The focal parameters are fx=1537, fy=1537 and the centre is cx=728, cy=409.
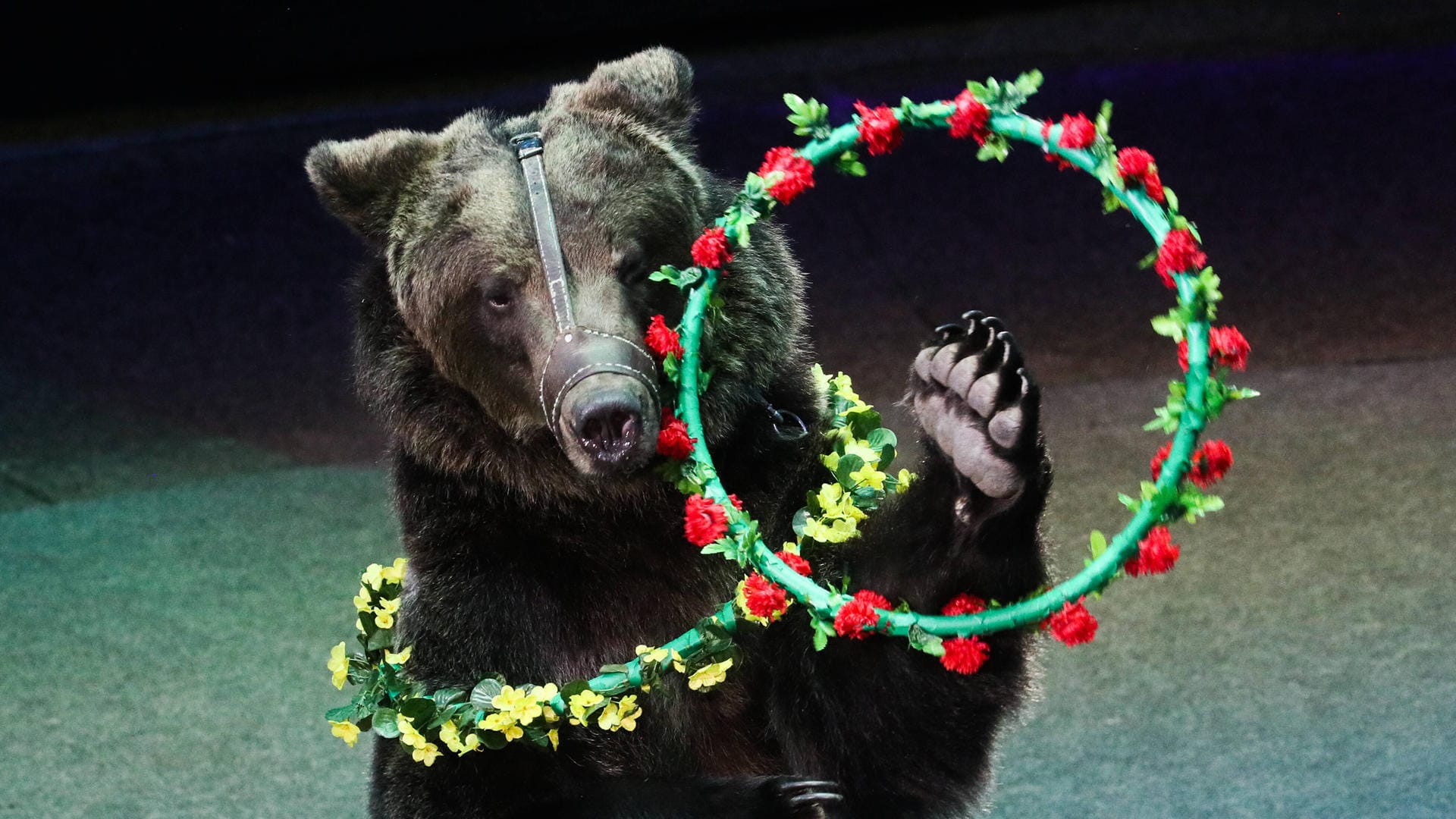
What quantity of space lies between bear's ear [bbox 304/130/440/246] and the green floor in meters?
1.70

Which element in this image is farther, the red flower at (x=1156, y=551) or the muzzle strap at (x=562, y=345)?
the muzzle strap at (x=562, y=345)

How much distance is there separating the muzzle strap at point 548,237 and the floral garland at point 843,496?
0.14 meters

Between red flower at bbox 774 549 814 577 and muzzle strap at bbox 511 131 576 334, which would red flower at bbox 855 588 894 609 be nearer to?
red flower at bbox 774 549 814 577

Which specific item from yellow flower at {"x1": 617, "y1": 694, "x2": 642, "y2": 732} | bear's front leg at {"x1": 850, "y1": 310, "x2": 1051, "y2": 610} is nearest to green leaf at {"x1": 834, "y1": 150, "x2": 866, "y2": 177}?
bear's front leg at {"x1": 850, "y1": 310, "x2": 1051, "y2": 610}

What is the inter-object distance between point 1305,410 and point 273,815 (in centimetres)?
390

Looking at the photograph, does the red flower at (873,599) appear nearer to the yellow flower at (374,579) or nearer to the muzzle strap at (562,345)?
the muzzle strap at (562,345)

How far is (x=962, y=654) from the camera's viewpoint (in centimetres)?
217

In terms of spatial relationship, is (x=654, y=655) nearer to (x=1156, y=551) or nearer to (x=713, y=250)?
(x=713, y=250)

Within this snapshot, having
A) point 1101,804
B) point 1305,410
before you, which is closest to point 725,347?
point 1101,804

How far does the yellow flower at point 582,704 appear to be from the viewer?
2328 millimetres

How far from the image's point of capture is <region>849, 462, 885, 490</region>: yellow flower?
2.39 meters

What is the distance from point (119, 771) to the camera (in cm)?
384

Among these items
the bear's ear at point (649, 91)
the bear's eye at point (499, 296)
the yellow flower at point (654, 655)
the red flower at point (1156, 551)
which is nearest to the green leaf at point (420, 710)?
the yellow flower at point (654, 655)

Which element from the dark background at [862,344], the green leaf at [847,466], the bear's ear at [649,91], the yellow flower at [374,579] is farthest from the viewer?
the dark background at [862,344]
